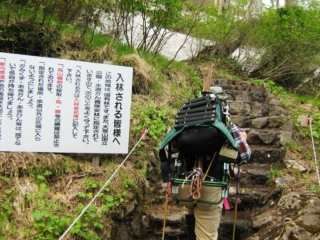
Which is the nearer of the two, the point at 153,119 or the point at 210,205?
the point at 210,205

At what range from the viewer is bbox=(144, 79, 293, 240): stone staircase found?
16.1 feet

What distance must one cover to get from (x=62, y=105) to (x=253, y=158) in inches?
141

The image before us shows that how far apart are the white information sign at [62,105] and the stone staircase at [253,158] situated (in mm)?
1362

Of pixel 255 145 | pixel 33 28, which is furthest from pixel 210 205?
pixel 33 28

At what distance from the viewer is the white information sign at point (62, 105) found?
14.4ft

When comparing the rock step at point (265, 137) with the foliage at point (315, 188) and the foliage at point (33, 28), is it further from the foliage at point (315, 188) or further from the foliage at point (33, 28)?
the foliage at point (33, 28)

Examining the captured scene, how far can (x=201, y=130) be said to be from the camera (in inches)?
131

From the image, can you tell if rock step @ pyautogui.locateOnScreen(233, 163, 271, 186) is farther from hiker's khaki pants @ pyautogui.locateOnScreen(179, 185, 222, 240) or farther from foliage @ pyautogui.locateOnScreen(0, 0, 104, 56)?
foliage @ pyautogui.locateOnScreen(0, 0, 104, 56)

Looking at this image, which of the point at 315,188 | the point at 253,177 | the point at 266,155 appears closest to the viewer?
the point at 315,188

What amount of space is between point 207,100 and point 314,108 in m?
6.34

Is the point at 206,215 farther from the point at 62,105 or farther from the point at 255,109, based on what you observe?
the point at 255,109

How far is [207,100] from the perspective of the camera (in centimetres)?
352

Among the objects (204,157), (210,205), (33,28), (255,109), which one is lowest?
(210,205)

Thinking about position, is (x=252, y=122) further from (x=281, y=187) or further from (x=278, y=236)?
(x=278, y=236)
